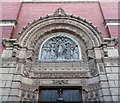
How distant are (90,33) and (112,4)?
12.9ft

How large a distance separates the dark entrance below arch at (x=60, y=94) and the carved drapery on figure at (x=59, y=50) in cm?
154

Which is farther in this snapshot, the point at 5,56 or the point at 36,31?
the point at 36,31

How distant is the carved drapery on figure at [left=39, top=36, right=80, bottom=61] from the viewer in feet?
30.0

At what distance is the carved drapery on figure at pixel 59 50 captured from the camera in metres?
9.15

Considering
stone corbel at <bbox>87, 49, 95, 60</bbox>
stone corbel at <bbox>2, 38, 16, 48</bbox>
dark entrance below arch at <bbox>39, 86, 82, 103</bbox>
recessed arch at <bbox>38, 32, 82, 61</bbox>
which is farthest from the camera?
recessed arch at <bbox>38, 32, 82, 61</bbox>

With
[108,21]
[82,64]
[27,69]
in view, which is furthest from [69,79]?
[108,21]

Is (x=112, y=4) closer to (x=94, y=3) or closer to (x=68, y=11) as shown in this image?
(x=94, y=3)

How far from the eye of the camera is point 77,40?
32.4 ft

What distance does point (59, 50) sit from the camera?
9.41 meters

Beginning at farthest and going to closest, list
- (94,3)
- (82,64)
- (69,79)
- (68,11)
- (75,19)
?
(94,3)
(68,11)
(75,19)
(82,64)
(69,79)

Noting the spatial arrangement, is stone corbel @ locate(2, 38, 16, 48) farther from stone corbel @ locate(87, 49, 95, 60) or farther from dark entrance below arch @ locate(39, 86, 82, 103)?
stone corbel @ locate(87, 49, 95, 60)

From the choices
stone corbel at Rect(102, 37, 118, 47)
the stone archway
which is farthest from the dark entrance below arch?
stone corbel at Rect(102, 37, 118, 47)

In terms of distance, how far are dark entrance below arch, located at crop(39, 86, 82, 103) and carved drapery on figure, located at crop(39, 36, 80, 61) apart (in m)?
1.54

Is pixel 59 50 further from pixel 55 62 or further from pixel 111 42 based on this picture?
pixel 111 42
